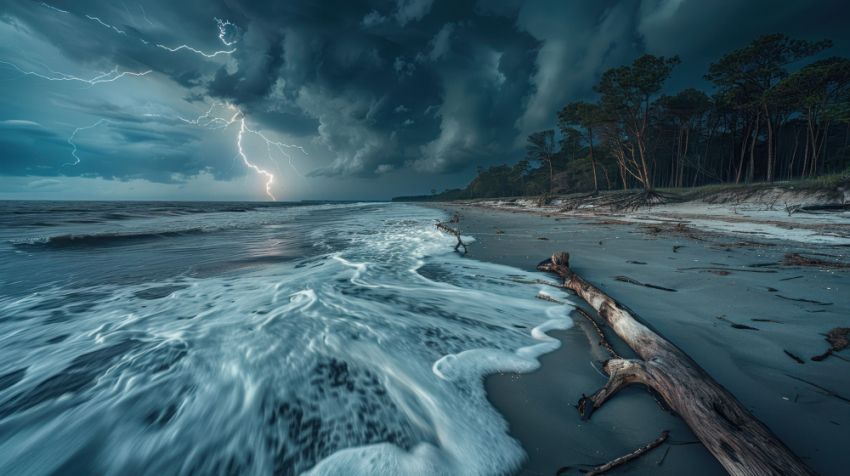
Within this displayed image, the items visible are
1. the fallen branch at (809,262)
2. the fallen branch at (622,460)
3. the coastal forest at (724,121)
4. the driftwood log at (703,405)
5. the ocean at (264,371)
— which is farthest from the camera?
the coastal forest at (724,121)

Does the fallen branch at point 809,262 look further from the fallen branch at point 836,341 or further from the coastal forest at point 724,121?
the coastal forest at point 724,121

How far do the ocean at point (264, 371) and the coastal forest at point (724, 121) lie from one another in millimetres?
20090

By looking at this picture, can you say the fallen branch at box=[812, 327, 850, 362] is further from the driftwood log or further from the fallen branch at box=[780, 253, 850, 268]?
the fallen branch at box=[780, 253, 850, 268]

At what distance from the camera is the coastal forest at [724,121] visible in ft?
48.2

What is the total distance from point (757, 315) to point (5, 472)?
548 cm

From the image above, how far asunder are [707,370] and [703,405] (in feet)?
2.61

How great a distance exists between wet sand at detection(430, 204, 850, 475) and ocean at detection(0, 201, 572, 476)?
0.63ft

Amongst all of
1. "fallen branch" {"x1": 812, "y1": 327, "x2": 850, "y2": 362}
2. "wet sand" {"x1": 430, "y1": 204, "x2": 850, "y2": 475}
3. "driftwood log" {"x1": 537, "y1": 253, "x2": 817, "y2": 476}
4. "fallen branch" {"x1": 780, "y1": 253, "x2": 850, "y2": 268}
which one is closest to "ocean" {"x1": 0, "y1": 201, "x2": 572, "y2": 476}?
"wet sand" {"x1": 430, "y1": 204, "x2": 850, "y2": 475}

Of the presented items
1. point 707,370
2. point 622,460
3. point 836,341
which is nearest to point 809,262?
point 836,341

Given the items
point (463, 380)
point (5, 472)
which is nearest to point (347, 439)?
point (463, 380)

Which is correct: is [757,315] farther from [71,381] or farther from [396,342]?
[71,381]

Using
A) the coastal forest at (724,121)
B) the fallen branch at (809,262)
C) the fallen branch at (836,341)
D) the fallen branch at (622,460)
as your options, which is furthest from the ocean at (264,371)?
the coastal forest at (724,121)

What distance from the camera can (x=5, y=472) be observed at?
1406 millimetres

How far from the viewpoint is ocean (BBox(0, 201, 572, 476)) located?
1473mm
